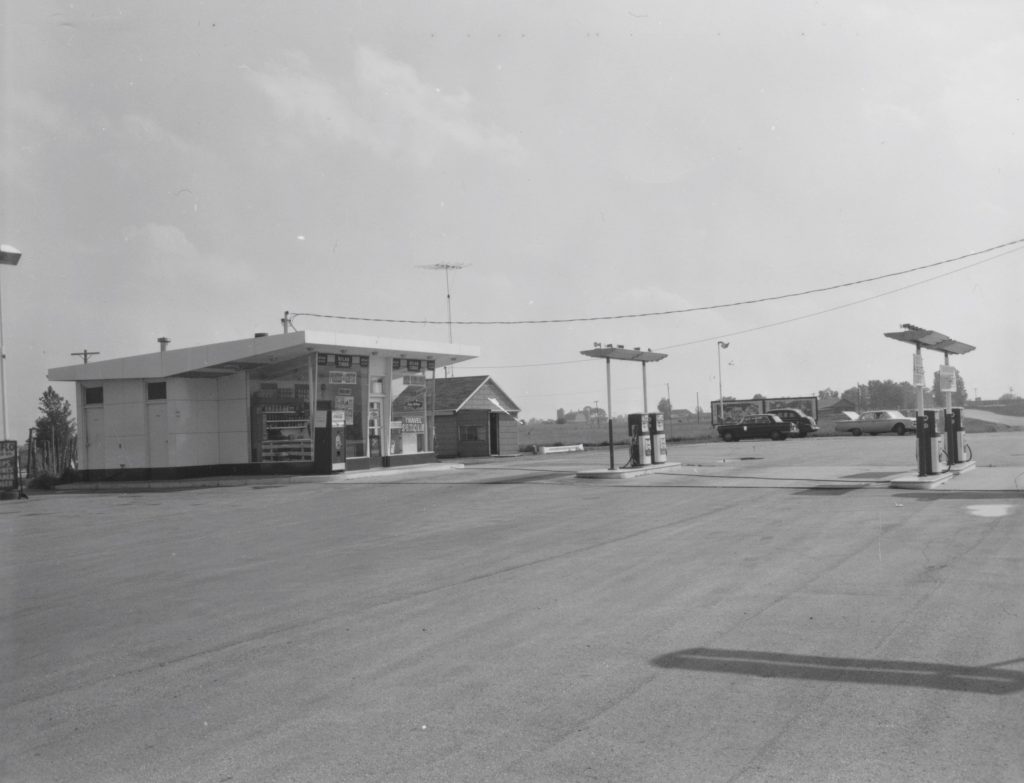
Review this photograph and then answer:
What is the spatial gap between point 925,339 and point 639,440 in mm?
7885

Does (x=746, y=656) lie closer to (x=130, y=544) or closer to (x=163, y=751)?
(x=163, y=751)

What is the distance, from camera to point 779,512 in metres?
13.7

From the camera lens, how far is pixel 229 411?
28156mm

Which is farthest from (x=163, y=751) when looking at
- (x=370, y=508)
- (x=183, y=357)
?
(x=183, y=357)

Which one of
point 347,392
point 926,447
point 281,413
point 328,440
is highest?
point 347,392

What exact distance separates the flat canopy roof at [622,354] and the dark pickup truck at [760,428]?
977 inches

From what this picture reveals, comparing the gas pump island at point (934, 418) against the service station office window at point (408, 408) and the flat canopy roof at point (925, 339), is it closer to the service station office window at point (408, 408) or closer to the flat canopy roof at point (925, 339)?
the flat canopy roof at point (925, 339)

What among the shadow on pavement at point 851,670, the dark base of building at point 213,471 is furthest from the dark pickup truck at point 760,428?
the shadow on pavement at point 851,670

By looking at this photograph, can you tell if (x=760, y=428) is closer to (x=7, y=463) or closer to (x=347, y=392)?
(x=347, y=392)

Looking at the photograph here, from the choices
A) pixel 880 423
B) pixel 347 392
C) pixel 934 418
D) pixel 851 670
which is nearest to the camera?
pixel 851 670

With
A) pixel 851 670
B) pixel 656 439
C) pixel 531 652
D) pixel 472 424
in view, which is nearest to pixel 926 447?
pixel 656 439

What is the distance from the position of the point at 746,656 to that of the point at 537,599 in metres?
2.47

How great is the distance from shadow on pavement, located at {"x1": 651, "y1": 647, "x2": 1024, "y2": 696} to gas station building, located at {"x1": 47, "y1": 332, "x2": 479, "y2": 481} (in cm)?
2147

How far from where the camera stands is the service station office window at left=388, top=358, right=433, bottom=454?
98.0 feet
